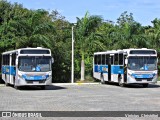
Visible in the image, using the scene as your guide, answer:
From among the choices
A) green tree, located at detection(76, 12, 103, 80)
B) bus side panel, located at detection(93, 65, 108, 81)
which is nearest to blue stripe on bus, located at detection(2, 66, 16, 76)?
bus side panel, located at detection(93, 65, 108, 81)

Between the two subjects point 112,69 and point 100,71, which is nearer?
point 112,69

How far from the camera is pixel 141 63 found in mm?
32406

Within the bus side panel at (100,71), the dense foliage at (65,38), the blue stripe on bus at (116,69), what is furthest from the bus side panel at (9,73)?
the bus side panel at (100,71)

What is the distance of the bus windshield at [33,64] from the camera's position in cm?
2934

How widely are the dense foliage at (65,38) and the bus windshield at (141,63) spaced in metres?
10.8

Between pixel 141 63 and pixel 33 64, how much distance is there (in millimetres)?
8179

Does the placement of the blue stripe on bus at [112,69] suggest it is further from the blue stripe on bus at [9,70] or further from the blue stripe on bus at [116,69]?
the blue stripe on bus at [9,70]

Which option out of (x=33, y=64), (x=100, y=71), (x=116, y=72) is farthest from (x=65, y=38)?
(x=33, y=64)

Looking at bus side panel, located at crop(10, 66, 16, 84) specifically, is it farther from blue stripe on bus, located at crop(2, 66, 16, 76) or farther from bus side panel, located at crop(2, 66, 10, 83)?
bus side panel, located at crop(2, 66, 10, 83)

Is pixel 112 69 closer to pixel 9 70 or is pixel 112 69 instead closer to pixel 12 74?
pixel 9 70

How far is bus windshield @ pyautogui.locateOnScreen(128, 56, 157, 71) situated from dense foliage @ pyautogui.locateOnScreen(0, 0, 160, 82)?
10758mm

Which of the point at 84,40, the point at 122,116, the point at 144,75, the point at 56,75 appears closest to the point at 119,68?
the point at 144,75

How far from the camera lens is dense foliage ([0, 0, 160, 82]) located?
4225 centimetres

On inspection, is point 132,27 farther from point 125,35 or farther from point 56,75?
point 56,75
